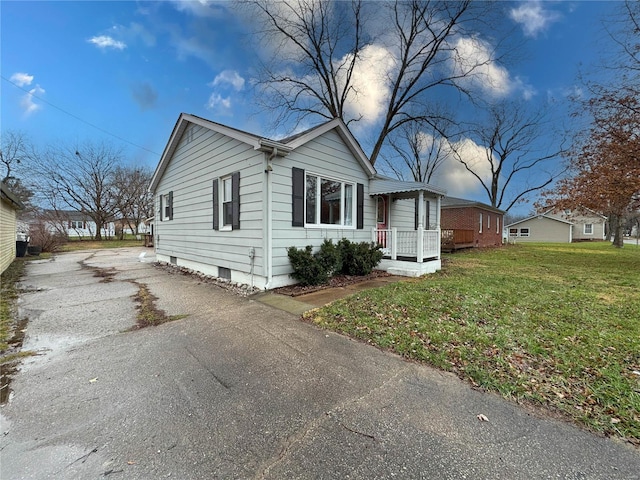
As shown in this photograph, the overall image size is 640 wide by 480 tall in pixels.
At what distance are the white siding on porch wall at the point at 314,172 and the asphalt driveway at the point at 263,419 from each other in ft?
10.0

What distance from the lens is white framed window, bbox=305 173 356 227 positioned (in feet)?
24.2

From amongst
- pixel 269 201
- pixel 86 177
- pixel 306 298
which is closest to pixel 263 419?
pixel 306 298

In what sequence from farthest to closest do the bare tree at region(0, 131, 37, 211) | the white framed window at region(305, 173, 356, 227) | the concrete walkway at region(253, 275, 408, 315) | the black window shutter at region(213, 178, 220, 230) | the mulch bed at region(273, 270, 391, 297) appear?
the bare tree at region(0, 131, 37, 211)
the black window shutter at region(213, 178, 220, 230)
the white framed window at region(305, 173, 356, 227)
the mulch bed at region(273, 270, 391, 297)
the concrete walkway at region(253, 275, 408, 315)

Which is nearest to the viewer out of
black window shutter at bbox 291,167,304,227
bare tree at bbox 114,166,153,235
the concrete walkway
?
the concrete walkway

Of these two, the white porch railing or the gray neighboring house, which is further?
the gray neighboring house

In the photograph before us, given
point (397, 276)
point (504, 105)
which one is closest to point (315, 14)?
point (397, 276)

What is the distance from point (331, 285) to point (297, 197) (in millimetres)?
2372

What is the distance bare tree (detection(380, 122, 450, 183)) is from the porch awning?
52.9 feet

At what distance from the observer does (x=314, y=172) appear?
24.4 feet

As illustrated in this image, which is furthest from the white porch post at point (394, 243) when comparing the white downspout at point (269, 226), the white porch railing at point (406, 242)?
the white downspout at point (269, 226)

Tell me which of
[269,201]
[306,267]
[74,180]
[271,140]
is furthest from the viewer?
[74,180]

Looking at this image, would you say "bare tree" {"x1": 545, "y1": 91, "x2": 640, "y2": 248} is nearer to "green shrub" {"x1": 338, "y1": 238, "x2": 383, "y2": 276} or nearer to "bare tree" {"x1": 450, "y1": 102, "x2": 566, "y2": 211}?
"green shrub" {"x1": 338, "y1": 238, "x2": 383, "y2": 276}

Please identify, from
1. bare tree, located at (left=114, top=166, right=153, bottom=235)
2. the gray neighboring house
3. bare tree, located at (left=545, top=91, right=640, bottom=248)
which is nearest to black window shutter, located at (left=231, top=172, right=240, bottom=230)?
bare tree, located at (left=545, top=91, right=640, bottom=248)

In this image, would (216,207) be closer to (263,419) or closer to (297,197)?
(297,197)
